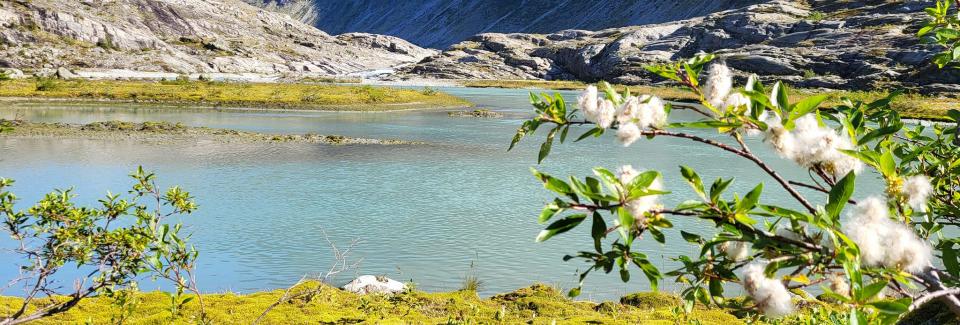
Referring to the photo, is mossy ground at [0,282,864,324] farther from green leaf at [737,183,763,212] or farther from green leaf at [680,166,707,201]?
green leaf at [737,183,763,212]

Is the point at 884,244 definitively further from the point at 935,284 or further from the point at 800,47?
the point at 800,47

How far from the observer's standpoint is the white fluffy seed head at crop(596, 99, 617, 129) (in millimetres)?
3066

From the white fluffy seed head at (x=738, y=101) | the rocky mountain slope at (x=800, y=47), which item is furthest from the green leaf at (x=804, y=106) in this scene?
the rocky mountain slope at (x=800, y=47)

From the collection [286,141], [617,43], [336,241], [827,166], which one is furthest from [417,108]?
[617,43]

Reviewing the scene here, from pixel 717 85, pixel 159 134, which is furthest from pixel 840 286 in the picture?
pixel 159 134

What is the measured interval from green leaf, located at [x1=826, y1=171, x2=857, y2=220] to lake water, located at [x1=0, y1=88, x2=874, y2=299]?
13541mm

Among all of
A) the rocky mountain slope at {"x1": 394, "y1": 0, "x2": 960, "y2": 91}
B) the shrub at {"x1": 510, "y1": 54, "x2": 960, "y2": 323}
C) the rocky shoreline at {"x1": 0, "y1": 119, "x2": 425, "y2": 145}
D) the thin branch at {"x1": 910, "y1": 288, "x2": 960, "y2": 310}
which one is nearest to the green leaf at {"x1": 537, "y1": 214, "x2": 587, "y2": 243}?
the shrub at {"x1": 510, "y1": 54, "x2": 960, "y2": 323}

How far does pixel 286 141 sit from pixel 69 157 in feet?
43.8

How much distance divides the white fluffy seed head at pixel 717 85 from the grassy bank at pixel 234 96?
77009 millimetres

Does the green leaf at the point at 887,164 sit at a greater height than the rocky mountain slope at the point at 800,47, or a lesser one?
lesser

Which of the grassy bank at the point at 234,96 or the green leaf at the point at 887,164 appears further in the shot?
the grassy bank at the point at 234,96

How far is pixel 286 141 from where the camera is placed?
4712 centimetres

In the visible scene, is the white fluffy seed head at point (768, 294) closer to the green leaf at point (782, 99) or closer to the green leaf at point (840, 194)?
the green leaf at point (840, 194)

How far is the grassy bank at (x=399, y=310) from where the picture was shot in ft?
36.0
